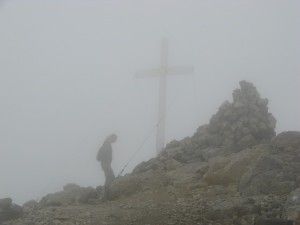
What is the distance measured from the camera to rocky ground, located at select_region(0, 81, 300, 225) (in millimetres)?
8898

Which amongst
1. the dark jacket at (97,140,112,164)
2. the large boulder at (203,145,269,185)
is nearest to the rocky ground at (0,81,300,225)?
the large boulder at (203,145,269,185)

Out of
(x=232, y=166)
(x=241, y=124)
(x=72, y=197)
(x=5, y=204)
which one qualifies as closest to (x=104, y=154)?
(x=72, y=197)

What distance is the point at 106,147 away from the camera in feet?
52.4

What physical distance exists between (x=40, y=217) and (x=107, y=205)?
2068 mm

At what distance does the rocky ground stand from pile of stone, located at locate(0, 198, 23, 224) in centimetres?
3

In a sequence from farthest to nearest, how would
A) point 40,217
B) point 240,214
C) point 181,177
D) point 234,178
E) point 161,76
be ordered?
point 161,76
point 181,177
point 234,178
point 40,217
point 240,214

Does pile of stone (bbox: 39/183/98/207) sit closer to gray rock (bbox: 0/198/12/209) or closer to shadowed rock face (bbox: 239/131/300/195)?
gray rock (bbox: 0/198/12/209)

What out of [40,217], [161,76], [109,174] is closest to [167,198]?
[40,217]

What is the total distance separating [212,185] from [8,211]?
6.26 m

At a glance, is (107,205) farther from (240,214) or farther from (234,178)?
(240,214)

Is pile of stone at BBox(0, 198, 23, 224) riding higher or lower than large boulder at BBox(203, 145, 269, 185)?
lower

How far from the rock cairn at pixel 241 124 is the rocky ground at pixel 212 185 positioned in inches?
1.4

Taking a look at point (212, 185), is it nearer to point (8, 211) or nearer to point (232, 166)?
point (232, 166)

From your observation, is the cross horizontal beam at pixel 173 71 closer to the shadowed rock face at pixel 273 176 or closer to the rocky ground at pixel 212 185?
the rocky ground at pixel 212 185
